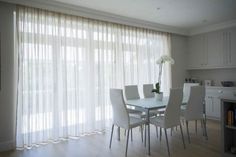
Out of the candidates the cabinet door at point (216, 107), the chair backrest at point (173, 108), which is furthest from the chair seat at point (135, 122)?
the cabinet door at point (216, 107)

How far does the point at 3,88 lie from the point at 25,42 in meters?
0.91

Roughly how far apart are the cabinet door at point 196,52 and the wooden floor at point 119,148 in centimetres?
256

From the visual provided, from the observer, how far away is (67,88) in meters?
3.88

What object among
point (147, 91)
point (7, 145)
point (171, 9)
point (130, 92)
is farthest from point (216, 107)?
point (7, 145)

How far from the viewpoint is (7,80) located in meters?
3.32

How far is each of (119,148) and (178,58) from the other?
12.3 feet

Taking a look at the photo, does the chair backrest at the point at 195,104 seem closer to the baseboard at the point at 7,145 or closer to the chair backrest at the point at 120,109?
the chair backrest at the point at 120,109

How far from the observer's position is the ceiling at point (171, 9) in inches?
142

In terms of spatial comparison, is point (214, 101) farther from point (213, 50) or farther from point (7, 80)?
point (7, 80)

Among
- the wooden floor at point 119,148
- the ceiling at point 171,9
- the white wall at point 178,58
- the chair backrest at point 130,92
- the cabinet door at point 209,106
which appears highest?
the ceiling at point 171,9

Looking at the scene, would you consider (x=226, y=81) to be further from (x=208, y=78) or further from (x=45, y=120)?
(x=45, y=120)

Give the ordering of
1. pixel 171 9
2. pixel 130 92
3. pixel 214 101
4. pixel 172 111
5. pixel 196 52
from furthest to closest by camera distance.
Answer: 1. pixel 196 52
2. pixel 214 101
3. pixel 130 92
4. pixel 171 9
5. pixel 172 111

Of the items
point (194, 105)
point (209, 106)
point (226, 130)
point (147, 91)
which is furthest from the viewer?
point (209, 106)

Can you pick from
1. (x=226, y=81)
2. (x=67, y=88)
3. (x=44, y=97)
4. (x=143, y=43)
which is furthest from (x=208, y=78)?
(x=44, y=97)
